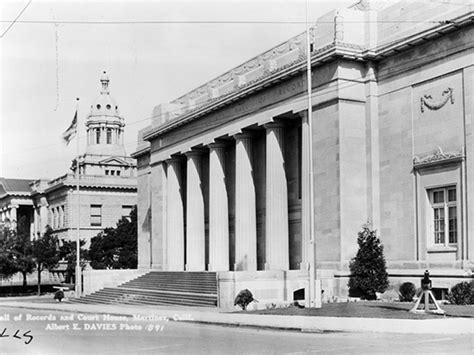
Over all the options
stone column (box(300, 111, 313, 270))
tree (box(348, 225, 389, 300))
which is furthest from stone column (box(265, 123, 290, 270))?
tree (box(348, 225, 389, 300))

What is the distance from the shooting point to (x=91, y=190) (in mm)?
102062

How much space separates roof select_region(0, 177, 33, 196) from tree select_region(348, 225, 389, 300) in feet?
293

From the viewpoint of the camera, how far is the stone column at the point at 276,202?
42.5 m

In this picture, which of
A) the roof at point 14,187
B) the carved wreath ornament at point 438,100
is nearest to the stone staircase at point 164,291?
the carved wreath ornament at point 438,100

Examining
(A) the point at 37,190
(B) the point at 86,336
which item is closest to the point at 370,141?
(B) the point at 86,336

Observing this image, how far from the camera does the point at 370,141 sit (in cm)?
3725

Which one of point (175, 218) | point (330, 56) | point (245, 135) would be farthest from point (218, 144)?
point (330, 56)

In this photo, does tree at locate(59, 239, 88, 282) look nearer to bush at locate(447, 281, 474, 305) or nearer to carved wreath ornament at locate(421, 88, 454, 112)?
carved wreath ornament at locate(421, 88, 454, 112)

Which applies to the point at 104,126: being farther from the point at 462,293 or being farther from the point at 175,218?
the point at 462,293

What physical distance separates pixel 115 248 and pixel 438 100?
2062 inches

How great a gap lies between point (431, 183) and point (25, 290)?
162 ft

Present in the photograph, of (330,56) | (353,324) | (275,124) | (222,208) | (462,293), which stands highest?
(330,56)

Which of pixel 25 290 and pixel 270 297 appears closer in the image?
pixel 270 297

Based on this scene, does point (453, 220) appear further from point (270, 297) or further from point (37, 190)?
point (37, 190)
